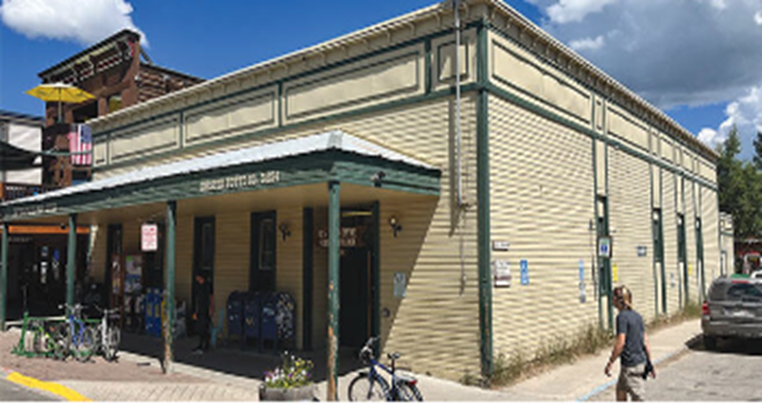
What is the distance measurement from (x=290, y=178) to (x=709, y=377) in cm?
802

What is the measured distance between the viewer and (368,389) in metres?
7.70

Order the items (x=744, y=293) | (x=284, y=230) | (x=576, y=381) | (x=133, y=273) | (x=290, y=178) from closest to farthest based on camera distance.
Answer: (x=290, y=178) < (x=576, y=381) < (x=744, y=293) < (x=284, y=230) < (x=133, y=273)

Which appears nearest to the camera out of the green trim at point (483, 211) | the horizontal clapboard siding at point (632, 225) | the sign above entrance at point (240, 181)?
the sign above entrance at point (240, 181)

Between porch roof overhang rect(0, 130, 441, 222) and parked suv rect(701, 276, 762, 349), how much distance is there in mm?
7106

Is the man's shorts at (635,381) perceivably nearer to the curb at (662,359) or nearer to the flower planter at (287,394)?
the curb at (662,359)

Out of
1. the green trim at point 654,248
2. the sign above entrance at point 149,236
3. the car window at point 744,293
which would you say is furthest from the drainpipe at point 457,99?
the green trim at point 654,248

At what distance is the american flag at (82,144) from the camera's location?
19.6 meters

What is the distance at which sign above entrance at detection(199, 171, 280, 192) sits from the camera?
9188 mm

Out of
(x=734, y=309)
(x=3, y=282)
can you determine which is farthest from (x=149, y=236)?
(x=734, y=309)

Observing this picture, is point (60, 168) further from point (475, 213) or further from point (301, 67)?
point (475, 213)

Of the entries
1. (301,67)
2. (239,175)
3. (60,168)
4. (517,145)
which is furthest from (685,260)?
(60,168)

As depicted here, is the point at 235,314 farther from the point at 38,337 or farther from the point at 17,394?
the point at 17,394

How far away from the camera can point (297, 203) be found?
11883 mm

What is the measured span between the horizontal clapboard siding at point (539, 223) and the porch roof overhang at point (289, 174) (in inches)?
55.4
